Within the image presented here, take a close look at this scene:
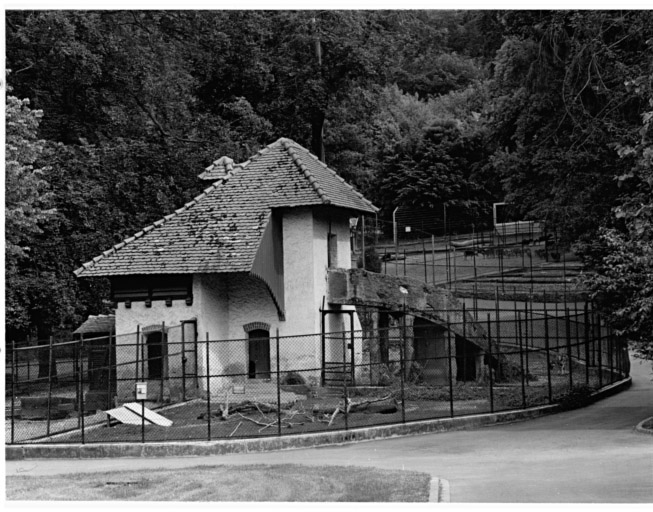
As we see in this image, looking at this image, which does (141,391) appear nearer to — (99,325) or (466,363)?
(99,325)

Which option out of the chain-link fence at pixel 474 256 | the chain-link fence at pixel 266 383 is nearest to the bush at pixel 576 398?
the chain-link fence at pixel 266 383

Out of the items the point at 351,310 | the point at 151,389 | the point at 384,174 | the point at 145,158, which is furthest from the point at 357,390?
the point at 384,174

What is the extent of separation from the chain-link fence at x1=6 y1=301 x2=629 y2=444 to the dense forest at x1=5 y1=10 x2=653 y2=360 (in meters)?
4.25

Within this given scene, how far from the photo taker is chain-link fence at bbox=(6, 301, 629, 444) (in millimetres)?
26938

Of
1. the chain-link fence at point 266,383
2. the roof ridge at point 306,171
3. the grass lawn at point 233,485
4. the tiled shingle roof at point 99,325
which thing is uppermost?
the roof ridge at point 306,171

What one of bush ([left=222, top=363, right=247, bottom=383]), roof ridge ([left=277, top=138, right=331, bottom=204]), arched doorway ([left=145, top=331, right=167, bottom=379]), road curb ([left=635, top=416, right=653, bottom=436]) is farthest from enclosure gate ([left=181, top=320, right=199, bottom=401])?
road curb ([left=635, top=416, right=653, bottom=436])

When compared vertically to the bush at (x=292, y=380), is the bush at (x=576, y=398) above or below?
below

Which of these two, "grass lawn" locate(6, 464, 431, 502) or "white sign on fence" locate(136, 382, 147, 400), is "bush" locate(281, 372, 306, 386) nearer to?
"white sign on fence" locate(136, 382, 147, 400)

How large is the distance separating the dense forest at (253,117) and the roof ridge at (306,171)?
814 centimetres

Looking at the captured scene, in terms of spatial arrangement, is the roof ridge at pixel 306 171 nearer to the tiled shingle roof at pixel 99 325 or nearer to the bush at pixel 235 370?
the bush at pixel 235 370

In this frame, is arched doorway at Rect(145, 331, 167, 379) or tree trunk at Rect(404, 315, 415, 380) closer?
arched doorway at Rect(145, 331, 167, 379)

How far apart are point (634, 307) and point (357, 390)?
10693 millimetres

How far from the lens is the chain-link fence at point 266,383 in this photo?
88.4 feet

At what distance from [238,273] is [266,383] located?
4.04m
